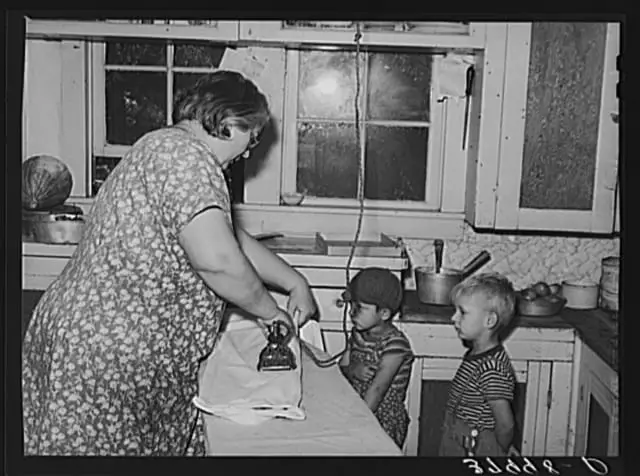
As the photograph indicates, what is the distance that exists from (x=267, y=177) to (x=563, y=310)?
579 millimetres

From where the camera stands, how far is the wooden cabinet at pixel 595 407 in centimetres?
133

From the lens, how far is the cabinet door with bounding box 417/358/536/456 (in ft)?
4.63

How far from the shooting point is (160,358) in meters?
1.21

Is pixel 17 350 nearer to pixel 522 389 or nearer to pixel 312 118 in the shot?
pixel 312 118

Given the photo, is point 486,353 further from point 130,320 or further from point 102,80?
point 102,80

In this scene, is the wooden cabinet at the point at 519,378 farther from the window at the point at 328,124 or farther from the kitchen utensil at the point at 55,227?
the kitchen utensil at the point at 55,227

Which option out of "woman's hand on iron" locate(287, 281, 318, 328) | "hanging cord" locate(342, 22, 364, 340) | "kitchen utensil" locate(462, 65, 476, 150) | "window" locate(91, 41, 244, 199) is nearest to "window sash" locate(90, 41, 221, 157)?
"window" locate(91, 41, 244, 199)

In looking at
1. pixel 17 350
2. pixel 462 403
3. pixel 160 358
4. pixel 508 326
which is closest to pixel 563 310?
pixel 508 326

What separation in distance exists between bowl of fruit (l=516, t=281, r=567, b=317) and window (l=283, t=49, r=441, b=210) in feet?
0.75

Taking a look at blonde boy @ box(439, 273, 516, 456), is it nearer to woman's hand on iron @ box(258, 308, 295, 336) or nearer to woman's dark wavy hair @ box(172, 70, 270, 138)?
woman's hand on iron @ box(258, 308, 295, 336)

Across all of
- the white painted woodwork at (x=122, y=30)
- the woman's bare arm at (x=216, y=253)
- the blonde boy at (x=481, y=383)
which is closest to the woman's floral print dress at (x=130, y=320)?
the woman's bare arm at (x=216, y=253)

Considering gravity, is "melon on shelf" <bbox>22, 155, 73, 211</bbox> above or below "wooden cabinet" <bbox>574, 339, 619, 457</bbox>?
above

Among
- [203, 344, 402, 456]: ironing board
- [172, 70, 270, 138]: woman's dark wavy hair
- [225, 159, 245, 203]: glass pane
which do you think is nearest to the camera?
[203, 344, 402, 456]: ironing board

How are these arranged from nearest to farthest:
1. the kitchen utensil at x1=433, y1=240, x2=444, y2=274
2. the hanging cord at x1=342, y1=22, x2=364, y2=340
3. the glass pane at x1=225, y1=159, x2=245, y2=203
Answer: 1. the hanging cord at x1=342, y1=22, x2=364, y2=340
2. the glass pane at x1=225, y1=159, x2=245, y2=203
3. the kitchen utensil at x1=433, y1=240, x2=444, y2=274
